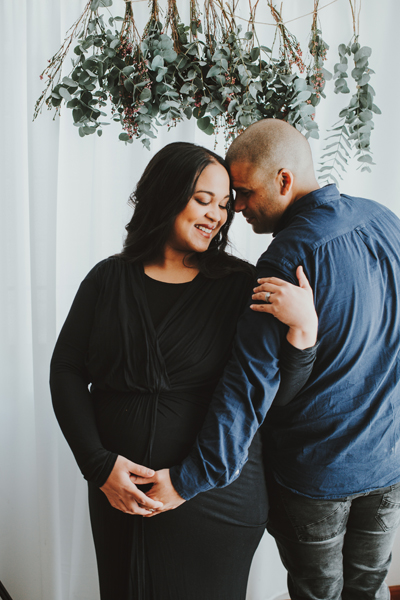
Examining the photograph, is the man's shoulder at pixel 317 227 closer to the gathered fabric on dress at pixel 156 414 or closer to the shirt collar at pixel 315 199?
the shirt collar at pixel 315 199

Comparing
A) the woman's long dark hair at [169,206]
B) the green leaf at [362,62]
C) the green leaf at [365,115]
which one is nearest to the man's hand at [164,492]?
the woman's long dark hair at [169,206]

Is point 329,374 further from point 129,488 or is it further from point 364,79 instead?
point 364,79

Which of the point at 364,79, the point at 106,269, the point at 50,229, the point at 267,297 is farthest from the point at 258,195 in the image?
the point at 50,229

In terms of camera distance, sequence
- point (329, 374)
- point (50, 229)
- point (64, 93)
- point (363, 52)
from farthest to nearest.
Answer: point (50, 229) < point (363, 52) < point (64, 93) < point (329, 374)

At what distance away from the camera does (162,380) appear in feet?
3.64

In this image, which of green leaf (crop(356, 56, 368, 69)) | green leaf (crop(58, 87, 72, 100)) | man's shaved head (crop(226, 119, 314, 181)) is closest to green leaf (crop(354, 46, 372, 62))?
green leaf (crop(356, 56, 368, 69))

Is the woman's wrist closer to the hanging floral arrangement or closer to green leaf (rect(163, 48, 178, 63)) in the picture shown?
the hanging floral arrangement

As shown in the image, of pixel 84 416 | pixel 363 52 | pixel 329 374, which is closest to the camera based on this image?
pixel 329 374

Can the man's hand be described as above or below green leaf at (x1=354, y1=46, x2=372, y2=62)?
below

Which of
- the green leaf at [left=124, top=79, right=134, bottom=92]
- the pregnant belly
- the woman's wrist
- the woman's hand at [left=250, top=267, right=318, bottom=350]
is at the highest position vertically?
the green leaf at [left=124, top=79, right=134, bottom=92]

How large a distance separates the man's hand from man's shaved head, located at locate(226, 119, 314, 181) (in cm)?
79

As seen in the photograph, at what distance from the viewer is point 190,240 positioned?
120cm

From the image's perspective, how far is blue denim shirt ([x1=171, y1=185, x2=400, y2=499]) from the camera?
100cm

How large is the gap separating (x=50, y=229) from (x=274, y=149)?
91 cm
